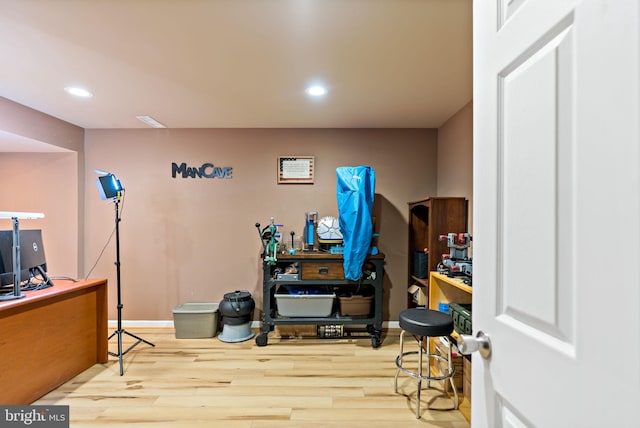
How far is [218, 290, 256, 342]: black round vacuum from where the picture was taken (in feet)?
10.8

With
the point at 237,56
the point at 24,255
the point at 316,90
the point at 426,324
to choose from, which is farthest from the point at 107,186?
the point at 426,324

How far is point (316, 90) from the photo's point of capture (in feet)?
8.64

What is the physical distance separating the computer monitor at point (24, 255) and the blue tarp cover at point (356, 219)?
2.63 meters

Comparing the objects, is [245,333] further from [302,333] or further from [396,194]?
[396,194]

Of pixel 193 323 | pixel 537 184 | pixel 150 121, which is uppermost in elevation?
pixel 150 121

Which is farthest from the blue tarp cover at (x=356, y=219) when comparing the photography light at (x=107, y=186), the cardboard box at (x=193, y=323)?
the photography light at (x=107, y=186)

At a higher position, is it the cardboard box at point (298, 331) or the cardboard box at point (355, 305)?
the cardboard box at point (355, 305)

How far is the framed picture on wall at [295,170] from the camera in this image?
372 centimetres

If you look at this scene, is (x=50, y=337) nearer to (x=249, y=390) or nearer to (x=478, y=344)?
(x=249, y=390)

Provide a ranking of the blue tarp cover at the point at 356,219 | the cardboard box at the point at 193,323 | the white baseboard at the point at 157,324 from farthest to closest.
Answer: the white baseboard at the point at 157,324 → the cardboard box at the point at 193,323 → the blue tarp cover at the point at 356,219

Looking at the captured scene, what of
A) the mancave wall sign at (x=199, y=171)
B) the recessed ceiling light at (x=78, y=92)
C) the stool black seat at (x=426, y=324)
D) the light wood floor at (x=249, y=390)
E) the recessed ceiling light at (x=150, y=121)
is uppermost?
the recessed ceiling light at (x=78, y=92)

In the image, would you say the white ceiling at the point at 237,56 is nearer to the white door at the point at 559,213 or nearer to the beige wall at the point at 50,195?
the beige wall at the point at 50,195

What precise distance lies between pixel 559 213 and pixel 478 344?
1.43 ft

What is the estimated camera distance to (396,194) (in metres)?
3.73
